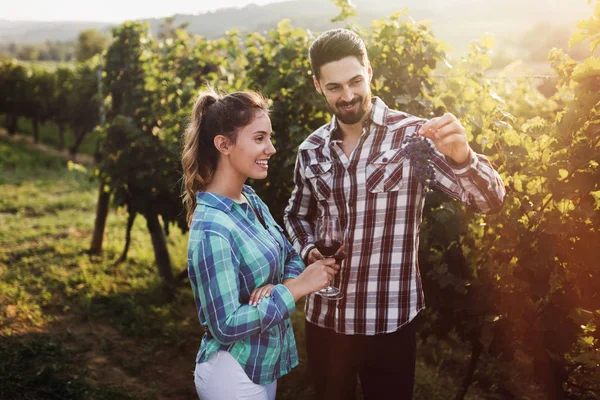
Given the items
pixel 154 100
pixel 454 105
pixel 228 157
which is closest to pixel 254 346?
pixel 228 157

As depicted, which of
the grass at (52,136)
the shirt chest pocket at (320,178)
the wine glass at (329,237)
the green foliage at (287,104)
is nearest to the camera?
the wine glass at (329,237)

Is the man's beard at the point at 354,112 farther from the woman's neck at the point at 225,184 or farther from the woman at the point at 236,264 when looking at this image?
the woman's neck at the point at 225,184

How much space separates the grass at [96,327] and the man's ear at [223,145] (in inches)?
108

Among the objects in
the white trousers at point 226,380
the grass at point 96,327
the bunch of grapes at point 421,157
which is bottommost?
the grass at point 96,327

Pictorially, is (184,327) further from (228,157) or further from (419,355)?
(228,157)

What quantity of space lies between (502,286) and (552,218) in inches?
20.2

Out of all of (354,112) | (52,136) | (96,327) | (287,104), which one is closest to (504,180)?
(354,112)

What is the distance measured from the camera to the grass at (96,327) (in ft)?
14.2

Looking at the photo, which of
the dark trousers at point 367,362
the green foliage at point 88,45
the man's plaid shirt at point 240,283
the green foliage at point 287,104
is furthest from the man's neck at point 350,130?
the green foliage at point 88,45

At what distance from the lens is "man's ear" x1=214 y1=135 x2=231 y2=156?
2129mm

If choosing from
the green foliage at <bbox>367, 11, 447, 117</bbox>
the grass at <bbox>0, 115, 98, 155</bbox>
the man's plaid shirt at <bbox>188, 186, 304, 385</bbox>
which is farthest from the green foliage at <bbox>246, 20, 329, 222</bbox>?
the grass at <bbox>0, 115, 98, 155</bbox>

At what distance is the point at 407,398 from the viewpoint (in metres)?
2.44

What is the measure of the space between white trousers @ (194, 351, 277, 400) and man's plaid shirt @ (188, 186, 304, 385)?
23mm

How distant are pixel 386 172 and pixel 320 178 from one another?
1.21 ft
